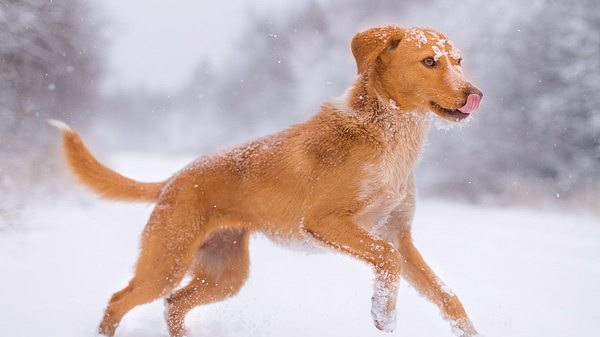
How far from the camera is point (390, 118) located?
344 centimetres

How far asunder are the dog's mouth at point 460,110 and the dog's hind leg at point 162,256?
1574 millimetres

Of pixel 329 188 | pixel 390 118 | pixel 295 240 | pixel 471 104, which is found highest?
pixel 390 118

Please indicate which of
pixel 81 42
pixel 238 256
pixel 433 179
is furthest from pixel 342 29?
pixel 238 256

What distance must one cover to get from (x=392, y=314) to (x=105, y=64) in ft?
45.5

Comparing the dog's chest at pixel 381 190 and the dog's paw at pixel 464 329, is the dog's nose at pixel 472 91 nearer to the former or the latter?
the dog's chest at pixel 381 190

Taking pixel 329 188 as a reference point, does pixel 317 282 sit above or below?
above

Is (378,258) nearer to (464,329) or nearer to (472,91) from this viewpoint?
(464,329)

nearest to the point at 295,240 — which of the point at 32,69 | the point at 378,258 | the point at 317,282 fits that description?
the point at 378,258

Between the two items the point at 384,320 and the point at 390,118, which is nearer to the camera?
the point at 384,320

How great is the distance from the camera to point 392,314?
317 cm

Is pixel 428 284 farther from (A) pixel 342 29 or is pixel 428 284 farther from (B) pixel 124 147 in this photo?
(B) pixel 124 147

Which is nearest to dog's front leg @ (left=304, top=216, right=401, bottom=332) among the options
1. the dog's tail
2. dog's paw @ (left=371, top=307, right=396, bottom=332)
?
dog's paw @ (left=371, top=307, right=396, bottom=332)

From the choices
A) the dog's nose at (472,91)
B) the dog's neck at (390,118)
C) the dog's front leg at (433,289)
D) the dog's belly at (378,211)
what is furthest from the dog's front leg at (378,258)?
the dog's nose at (472,91)

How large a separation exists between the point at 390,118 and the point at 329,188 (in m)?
0.53
